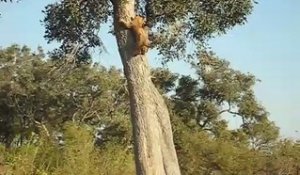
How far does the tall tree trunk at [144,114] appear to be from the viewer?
10328 mm

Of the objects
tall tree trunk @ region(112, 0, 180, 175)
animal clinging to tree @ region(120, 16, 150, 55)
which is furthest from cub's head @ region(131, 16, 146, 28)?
tall tree trunk @ region(112, 0, 180, 175)

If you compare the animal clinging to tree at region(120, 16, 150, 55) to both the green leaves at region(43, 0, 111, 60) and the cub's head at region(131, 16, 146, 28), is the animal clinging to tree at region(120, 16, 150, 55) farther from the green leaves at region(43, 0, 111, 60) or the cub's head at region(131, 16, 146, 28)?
the green leaves at region(43, 0, 111, 60)

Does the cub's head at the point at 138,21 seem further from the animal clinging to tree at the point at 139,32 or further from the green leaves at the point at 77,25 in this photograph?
the green leaves at the point at 77,25

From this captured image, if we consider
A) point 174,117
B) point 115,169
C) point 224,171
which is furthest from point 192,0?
point 174,117

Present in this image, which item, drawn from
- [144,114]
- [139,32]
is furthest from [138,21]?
[144,114]

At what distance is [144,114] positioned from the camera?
10469 millimetres

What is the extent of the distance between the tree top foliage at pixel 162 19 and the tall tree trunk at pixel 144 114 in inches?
39.6

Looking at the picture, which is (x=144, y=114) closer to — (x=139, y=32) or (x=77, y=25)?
(x=139, y=32)

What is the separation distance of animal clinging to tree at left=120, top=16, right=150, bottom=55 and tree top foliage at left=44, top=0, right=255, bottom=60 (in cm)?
89

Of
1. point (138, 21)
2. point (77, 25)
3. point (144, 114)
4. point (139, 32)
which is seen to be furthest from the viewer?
point (77, 25)

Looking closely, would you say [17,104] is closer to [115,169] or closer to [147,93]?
[115,169]

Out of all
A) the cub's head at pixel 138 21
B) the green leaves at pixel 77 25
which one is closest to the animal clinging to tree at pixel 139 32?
the cub's head at pixel 138 21

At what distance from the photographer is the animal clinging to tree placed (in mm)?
10539

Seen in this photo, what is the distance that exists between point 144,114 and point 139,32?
4.78ft
